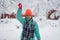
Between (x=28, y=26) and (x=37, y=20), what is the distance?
106mm

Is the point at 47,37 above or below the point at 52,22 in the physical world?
below

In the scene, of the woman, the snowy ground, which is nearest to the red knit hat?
the woman

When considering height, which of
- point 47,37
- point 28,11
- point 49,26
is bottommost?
point 47,37

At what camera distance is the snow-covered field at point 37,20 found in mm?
1505

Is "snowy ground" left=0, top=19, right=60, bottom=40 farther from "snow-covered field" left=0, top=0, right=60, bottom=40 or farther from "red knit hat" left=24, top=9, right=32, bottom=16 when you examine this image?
"red knit hat" left=24, top=9, right=32, bottom=16

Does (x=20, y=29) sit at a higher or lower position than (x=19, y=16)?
lower

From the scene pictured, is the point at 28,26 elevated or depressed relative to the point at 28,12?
depressed

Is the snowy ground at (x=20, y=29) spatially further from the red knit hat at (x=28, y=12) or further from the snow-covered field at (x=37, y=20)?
the red knit hat at (x=28, y=12)

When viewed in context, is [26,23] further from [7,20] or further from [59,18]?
[59,18]

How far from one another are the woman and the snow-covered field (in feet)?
0.11

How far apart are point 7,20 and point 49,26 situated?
0.41m

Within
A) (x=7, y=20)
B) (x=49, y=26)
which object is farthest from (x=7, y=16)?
(x=49, y=26)

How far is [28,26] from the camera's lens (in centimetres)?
147

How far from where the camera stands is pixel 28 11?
1499 millimetres
